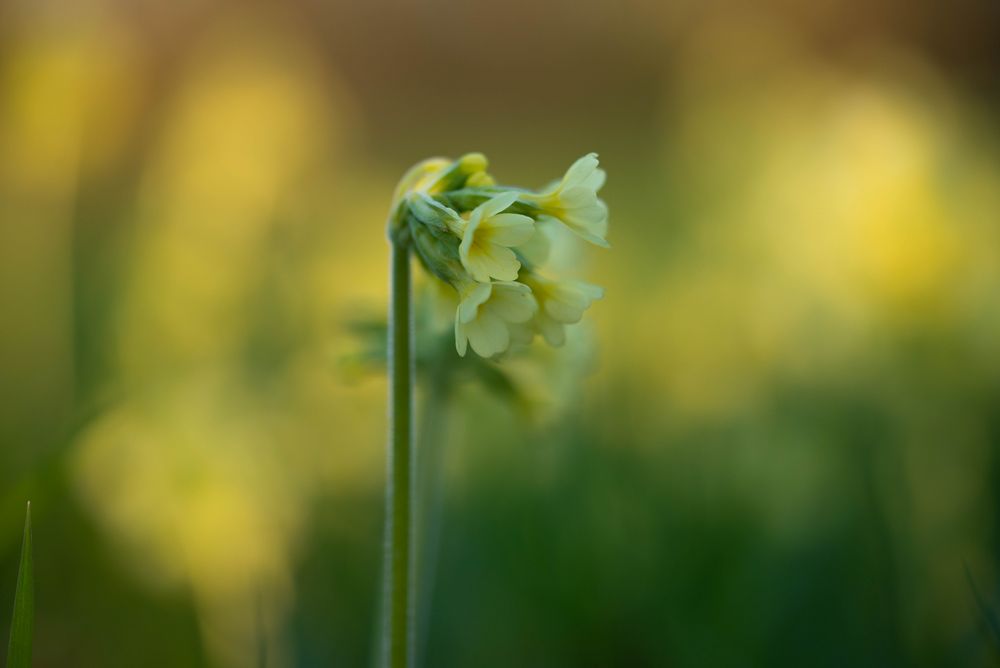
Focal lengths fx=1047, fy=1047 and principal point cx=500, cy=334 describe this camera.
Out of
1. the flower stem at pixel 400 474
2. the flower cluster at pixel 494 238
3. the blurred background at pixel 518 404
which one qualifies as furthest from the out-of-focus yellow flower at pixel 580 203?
the blurred background at pixel 518 404

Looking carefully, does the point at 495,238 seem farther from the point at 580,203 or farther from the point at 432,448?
the point at 432,448

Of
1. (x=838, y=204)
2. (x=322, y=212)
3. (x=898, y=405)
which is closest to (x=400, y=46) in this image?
(x=322, y=212)

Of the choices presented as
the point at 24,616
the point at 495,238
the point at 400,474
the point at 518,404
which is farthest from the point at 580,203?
the point at 24,616

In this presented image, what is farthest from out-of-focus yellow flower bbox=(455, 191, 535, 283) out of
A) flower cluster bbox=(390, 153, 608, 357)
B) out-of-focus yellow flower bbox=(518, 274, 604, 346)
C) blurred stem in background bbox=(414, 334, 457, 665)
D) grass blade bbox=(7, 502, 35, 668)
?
grass blade bbox=(7, 502, 35, 668)

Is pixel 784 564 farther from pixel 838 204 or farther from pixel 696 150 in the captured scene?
pixel 696 150

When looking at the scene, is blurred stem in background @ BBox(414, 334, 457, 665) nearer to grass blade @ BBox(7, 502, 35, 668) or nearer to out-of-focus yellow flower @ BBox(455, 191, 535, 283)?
out-of-focus yellow flower @ BBox(455, 191, 535, 283)

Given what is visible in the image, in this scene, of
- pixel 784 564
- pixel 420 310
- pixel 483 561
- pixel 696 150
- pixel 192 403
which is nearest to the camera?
pixel 420 310
